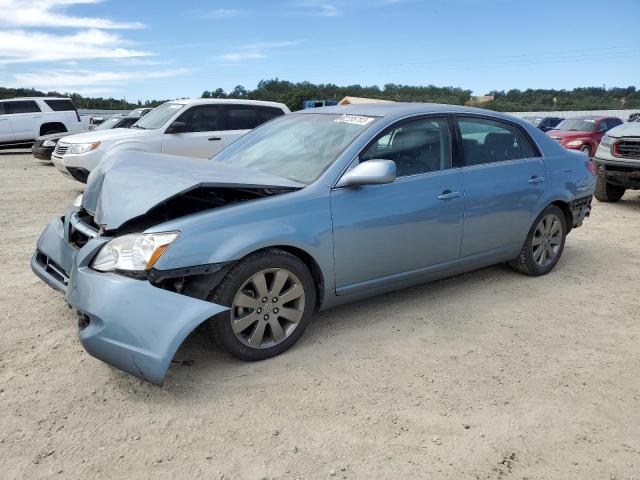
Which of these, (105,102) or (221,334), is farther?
(105,102)

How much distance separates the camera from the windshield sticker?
13.3 feet

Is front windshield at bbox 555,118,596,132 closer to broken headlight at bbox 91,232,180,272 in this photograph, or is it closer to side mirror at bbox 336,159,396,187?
side mirror at bbox 336,159,396,187

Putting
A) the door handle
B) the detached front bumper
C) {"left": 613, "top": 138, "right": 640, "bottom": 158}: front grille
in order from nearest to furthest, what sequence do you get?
1. the detached front bumper
2. the door handle
3. {"left": 613, "top": 138, "right": 640, "bottom": 158}: front grille

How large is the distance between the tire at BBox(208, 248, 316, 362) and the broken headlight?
0.39 metres

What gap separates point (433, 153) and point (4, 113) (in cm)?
1757

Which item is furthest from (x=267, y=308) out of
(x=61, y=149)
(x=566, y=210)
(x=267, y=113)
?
(x=61, y=149)

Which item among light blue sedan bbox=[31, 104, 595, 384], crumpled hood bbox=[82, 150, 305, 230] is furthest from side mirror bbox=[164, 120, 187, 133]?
crumpled hood bbox=[82, 150, 305, 230]

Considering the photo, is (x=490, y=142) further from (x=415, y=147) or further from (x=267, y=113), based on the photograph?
(x=267, y=113)

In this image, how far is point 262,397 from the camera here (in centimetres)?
302

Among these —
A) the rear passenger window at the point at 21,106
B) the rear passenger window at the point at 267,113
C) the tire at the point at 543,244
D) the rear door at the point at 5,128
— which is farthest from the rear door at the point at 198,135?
the rear door at the point at 5,128

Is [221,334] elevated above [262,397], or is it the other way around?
[221,334]

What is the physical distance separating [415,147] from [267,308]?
1.73 metres

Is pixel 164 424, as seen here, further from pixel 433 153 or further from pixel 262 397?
pixel 433 153

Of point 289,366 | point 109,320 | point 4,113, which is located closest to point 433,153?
point 289,366
